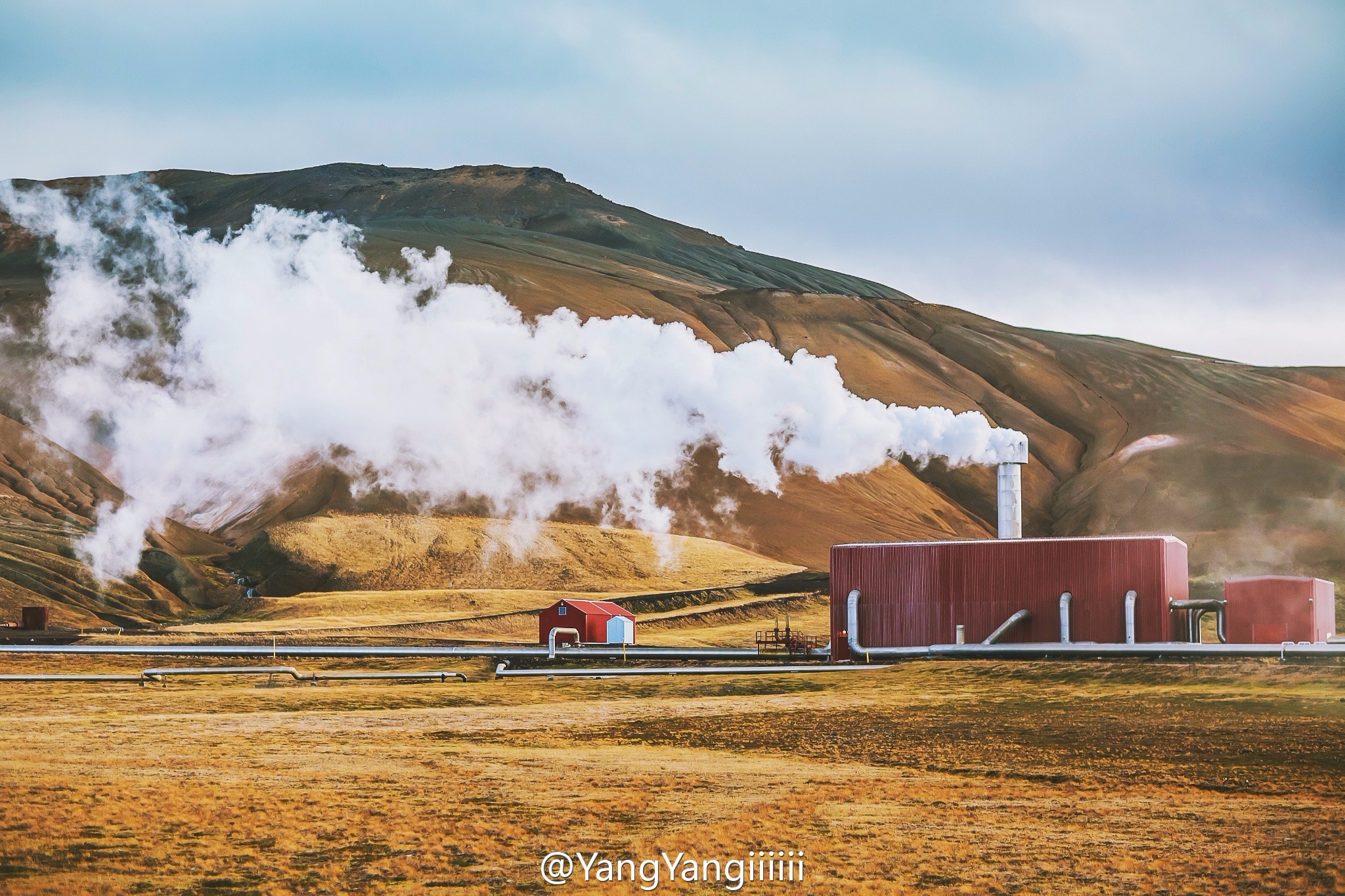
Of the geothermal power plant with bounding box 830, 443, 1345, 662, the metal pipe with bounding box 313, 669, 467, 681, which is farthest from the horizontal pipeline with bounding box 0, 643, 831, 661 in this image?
the metal pipe with bounding box 313, 669, 467, 681

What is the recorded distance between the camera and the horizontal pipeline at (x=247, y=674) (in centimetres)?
4953

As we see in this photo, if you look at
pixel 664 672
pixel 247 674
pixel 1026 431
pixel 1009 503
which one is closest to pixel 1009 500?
pixel 1009 503

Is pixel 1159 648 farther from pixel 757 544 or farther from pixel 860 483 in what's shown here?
pixel 860 483

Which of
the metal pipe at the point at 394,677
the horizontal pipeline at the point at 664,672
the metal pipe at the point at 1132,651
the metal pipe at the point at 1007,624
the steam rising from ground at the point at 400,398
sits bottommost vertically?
the metal pipe at the point at 394,677

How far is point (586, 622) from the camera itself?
214 ft

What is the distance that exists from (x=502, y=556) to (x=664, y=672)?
66.7 m

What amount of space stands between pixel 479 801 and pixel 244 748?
9393 millimetres

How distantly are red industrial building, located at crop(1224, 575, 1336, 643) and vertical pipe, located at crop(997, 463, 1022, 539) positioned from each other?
34.5 feet

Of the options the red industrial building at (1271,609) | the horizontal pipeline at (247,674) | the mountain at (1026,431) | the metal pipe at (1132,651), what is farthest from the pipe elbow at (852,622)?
the mountain at (1026,431)

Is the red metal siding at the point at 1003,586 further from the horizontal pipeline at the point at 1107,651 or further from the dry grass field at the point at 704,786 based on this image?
the dry grass field at the point at 704,786

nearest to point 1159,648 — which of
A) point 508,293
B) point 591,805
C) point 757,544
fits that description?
point 591,805

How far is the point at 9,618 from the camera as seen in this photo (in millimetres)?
85625

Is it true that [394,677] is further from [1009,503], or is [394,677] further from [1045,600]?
[1009,503]

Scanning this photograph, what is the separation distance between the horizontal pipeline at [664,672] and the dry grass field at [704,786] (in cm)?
593
